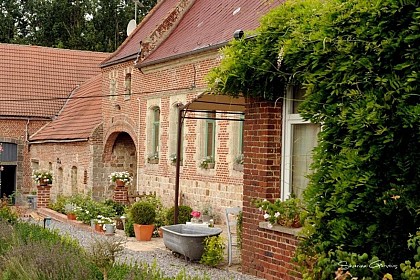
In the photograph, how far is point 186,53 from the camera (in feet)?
61.0

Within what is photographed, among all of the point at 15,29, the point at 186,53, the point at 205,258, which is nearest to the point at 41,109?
the point at 186,53

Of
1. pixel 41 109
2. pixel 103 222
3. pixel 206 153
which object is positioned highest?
pixel 41 109

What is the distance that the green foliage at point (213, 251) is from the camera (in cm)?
1055

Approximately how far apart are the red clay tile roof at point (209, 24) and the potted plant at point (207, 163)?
3.01 metres

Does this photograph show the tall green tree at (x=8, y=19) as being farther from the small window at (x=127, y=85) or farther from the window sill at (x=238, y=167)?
the window sill at (x=238, y=167)

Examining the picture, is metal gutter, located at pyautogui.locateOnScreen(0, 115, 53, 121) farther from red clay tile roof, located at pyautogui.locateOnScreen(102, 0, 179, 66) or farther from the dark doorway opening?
red clay tile roof, located at pyautogui.locateOnScreen(102, 0, 179, 66)

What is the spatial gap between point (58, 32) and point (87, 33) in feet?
8.87

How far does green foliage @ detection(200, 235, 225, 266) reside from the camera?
10547 mm

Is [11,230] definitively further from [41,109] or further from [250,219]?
[41,109]

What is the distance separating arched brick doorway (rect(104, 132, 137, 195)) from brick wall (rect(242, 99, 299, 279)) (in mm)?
16390

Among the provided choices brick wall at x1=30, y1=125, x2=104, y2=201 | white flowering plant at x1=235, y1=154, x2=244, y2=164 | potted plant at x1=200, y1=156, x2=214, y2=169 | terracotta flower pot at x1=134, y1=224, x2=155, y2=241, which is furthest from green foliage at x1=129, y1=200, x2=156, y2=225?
brick wall at x1=30, y1=125, x2=104, y2=201

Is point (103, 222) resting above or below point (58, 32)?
below

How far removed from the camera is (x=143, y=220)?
48.0 ft


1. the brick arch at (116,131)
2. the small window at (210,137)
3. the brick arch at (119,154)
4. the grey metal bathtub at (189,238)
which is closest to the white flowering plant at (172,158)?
the small window at (210,137)
